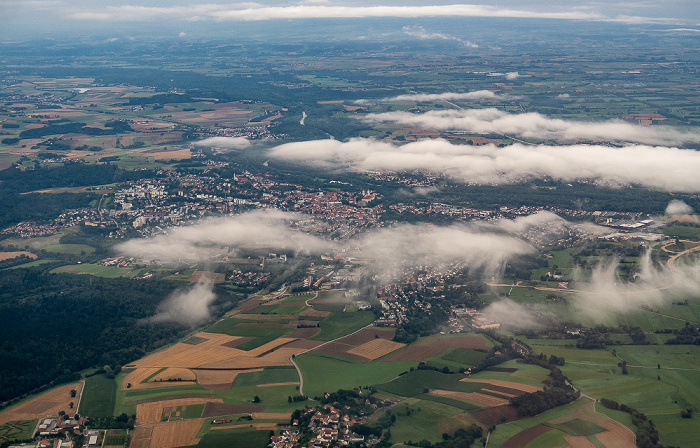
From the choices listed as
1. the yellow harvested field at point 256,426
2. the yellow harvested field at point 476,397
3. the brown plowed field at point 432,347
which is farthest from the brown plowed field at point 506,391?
the yellow harvested field at point 256,426

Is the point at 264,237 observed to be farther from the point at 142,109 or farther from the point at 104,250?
the point at 142,109

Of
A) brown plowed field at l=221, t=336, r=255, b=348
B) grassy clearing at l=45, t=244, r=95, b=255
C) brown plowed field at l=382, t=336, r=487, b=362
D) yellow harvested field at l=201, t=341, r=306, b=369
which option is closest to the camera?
yellow harvested field at l=201, t=341, r=306, b=369

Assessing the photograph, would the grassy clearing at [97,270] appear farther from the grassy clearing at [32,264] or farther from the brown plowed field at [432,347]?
the brown plowed field at [432,347]

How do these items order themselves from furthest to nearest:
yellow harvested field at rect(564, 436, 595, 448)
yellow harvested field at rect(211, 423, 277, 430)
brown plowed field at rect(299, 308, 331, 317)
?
brown plowed field at rect(299, 308, 331, 317), yellow harvested field at rect(211, 423, 277, 430), yellow harvested field at rect(564, 436, 595, 448)

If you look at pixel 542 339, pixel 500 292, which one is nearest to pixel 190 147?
pixel 500 292

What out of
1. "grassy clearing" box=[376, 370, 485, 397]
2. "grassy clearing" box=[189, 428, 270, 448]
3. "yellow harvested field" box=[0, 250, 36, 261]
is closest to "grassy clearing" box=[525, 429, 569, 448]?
"grassy clearing" box=[376, 370, 485, 397]

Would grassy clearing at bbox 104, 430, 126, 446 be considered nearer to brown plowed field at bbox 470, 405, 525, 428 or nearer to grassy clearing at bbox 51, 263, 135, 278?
brown plowed field at bbox 470, 405, 525, 428
